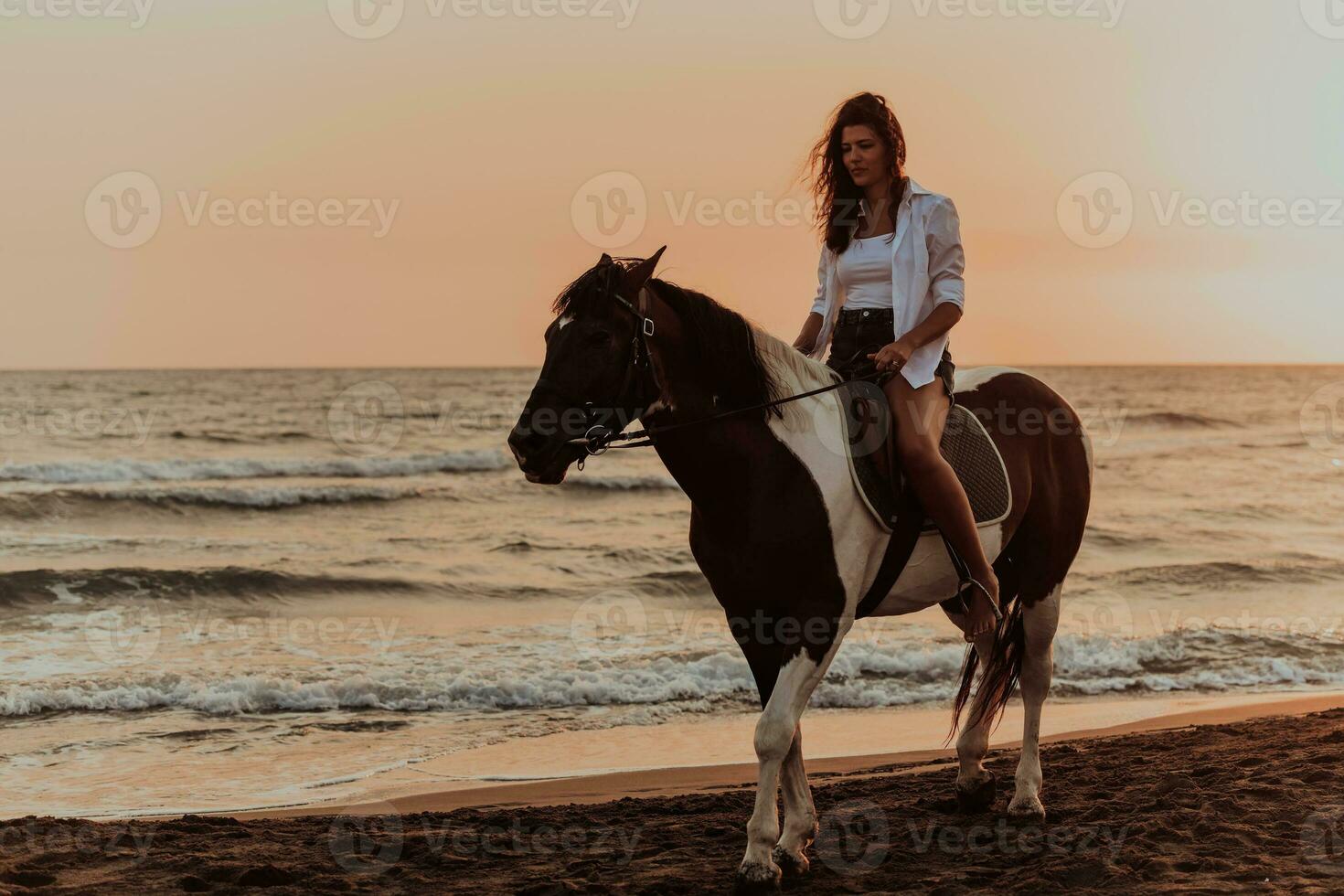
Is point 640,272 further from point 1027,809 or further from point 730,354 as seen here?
point 1027,809

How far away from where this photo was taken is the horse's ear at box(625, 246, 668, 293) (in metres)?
3.62

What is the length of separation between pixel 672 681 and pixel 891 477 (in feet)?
16.2

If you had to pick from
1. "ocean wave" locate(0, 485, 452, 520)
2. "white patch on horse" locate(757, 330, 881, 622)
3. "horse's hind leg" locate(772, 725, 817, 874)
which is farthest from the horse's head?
"ocean wave" locate(0, 485, 452, 520)

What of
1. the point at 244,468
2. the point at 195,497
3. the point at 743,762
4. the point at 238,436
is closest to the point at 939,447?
the point at 743,762

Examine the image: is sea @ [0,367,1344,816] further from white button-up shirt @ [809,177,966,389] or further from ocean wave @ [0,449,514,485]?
white button-up shirt @ [809,177,966,389]

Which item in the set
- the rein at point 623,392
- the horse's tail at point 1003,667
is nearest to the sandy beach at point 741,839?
the horse's tail at point 1003,667

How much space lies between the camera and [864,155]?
425 cm

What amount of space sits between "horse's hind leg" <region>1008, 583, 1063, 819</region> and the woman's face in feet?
6.31

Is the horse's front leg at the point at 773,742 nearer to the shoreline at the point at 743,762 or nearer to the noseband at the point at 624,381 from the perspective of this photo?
the noseband at the point at 624,381

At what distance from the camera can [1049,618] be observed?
5059 millimetres

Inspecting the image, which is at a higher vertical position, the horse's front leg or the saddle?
the saddle

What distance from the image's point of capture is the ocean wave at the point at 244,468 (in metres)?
22.2

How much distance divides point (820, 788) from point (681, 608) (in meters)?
6.58

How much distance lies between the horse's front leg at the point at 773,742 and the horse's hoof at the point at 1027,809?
1.42 m
